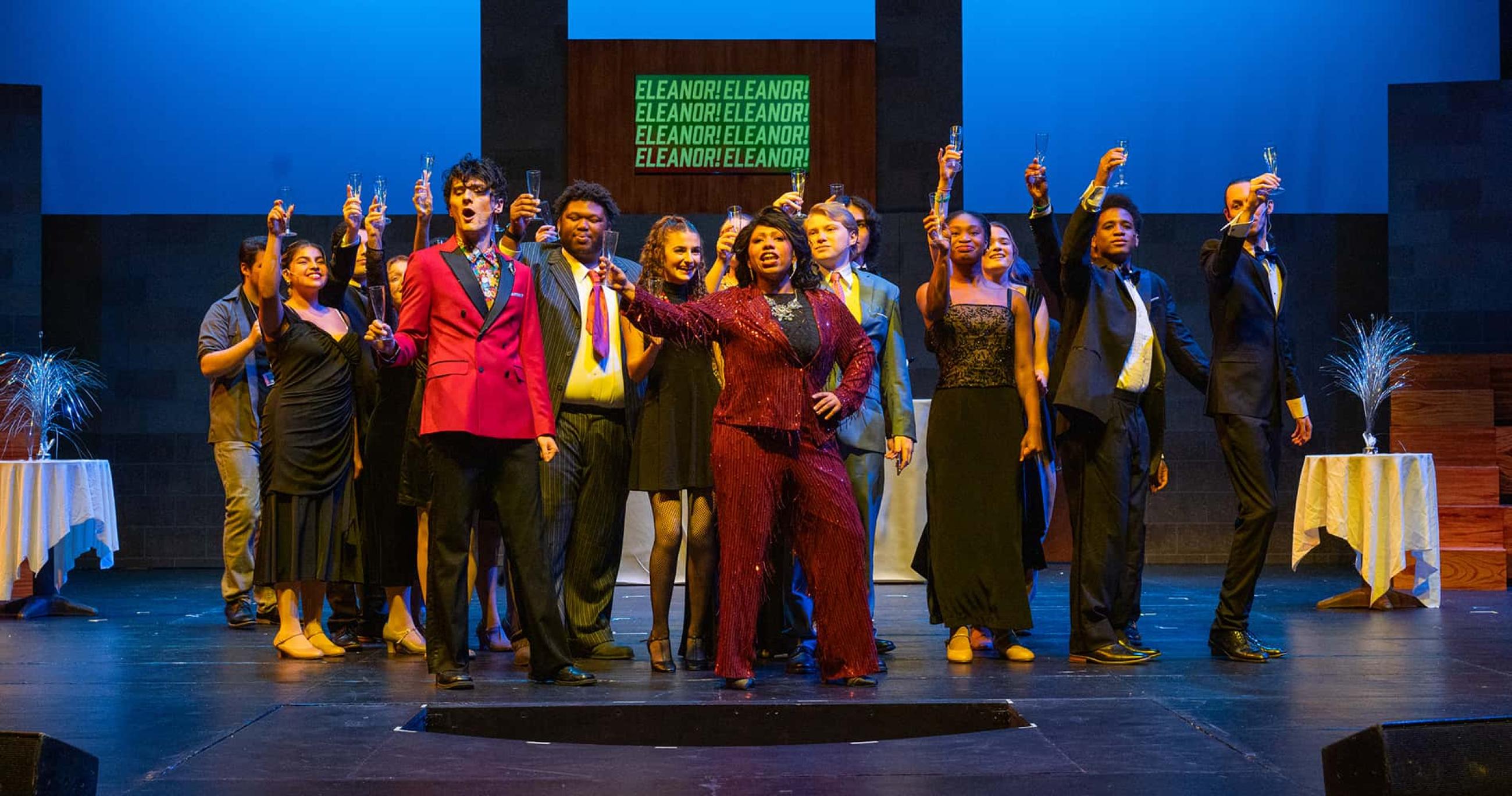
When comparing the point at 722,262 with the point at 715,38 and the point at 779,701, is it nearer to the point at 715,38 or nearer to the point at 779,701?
the point at 779,701

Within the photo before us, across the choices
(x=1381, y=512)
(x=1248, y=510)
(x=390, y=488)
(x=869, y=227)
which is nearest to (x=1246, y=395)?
(x=1248, y=510)

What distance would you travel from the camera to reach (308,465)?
181 inches

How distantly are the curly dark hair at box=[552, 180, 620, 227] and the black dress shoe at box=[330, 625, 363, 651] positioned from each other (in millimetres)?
1663

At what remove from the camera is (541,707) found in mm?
3527

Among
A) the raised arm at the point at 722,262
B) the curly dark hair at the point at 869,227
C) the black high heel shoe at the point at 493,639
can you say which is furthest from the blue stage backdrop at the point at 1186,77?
the black high heel shoe at the point at 493,639

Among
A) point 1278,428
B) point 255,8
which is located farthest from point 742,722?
point 255,8

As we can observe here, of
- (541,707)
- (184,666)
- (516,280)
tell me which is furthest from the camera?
(184,666)

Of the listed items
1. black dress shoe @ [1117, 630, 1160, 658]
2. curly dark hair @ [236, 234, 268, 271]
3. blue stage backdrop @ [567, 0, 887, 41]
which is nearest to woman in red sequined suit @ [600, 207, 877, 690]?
black dress shoe @ [1117, 630, 1160, 658]

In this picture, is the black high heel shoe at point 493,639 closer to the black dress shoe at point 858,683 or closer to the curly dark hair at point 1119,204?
the black dress shoe at point 858,683

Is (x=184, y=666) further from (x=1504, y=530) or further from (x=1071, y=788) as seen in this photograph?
(x=1504, y=530)

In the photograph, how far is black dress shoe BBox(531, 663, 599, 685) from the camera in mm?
3963

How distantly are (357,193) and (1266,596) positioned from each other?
479cm

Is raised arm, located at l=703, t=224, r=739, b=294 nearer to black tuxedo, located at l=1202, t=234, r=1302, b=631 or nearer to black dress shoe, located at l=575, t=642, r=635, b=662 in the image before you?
black dress shoe, located at l=575, t=642, r=635, b=662

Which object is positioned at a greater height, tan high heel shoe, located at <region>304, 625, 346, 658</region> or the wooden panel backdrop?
the wooden panel backdrop
